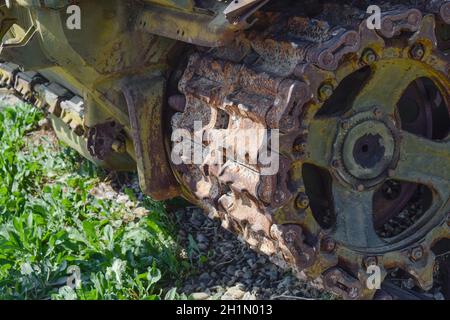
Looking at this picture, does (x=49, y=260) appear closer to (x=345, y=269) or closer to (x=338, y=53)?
(x=345, y=269)

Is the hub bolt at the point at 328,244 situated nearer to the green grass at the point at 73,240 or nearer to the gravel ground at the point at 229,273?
the gravel ground at the point at 229,273

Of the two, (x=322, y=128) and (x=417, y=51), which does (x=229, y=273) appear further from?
(x=417, y=51)

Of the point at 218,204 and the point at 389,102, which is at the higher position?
the point at 389,102

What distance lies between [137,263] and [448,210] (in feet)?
5.41

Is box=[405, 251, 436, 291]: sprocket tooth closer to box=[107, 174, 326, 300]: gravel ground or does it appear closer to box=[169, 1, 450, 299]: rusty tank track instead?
box=[169, 1, 450, 299]: rusty tank track

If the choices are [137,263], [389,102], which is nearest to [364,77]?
[389,102]

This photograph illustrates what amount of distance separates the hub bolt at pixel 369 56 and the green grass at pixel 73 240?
4.95 ft

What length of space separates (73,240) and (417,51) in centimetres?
222

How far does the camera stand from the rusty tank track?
3541 millimetres

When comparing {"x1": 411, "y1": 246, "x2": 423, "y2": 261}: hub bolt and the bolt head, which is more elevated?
the bolt head

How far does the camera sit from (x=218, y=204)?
4.01m

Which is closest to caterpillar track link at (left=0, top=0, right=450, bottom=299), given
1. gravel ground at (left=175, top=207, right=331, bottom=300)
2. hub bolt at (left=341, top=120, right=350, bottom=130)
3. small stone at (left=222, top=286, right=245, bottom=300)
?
hub bolt at (left=341, top=120, right=350, bottom=130)

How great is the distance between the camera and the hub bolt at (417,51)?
3807mm

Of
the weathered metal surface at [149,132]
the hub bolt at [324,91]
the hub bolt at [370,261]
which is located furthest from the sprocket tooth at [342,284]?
the weathered metal surface at [149,132]
